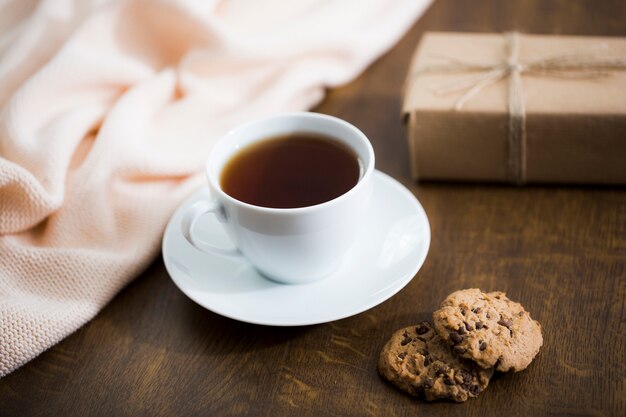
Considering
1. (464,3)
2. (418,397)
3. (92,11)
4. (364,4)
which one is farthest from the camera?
(464,3)

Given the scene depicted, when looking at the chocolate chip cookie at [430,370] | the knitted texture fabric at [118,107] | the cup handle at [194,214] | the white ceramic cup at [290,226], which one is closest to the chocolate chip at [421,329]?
the chocolate chip cookie at [430,370]

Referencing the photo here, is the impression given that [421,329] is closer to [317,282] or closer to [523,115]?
[317,282]

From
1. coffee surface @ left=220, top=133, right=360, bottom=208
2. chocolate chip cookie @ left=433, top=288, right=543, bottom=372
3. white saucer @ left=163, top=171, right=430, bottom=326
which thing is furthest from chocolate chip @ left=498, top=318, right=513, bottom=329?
coffee surface @ left=220, top=133, right=360, bottom=208

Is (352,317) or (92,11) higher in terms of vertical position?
(92,11)

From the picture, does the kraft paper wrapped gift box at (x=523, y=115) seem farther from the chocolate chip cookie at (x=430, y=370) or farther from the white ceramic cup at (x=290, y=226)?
the chocolate chip cookie at (x=430, y=370)

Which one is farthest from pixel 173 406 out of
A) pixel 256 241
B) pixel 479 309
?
pixel 479 309

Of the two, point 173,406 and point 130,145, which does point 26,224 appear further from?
point 173,406

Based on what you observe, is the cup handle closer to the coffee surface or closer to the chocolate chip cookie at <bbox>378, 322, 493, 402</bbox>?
the coffee surface

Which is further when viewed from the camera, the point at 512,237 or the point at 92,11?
the point at 92,11
